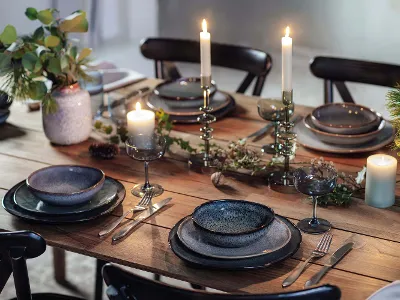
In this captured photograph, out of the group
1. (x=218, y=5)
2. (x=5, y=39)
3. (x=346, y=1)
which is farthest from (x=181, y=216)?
(x=218, y=5)

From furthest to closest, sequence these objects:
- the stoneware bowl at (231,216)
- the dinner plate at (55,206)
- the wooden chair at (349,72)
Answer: the wooden chair at (349,72) < the dinner plate at (55,206) < the stoneware bowl at (231,216)

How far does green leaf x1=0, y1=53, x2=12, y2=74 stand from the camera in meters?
1.76

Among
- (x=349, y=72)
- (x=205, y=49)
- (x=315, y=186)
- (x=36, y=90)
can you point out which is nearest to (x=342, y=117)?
(x=349, y=72)

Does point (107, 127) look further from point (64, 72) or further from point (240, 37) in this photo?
point (240, 37)

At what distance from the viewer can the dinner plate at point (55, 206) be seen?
150 cm

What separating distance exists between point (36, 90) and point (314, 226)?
0.81m

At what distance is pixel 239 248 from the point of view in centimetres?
134

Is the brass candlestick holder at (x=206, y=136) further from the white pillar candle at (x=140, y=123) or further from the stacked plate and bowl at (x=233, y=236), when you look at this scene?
the stacked plate and bowl at (x=233, y=236)

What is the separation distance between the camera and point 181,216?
1.50 meters

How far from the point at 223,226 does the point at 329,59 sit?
43.4 inches

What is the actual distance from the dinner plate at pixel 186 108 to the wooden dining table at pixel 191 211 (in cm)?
4

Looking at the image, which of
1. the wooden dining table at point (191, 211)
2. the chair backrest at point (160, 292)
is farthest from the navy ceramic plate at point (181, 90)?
the chair backrest at point (160, 292)

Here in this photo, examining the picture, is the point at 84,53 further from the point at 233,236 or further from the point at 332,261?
the point at 332,261

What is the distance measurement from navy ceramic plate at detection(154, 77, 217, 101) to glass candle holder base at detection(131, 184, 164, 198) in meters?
0.51
